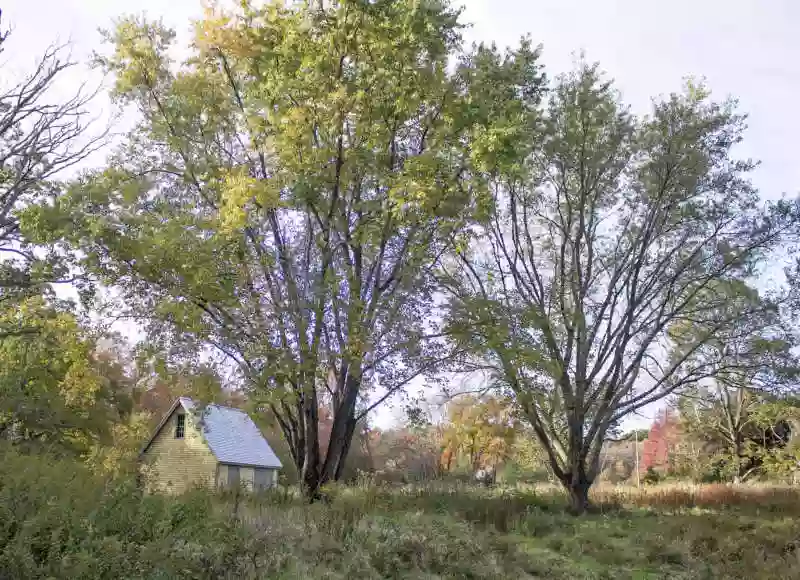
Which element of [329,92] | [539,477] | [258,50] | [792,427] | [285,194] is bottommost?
[539,477]

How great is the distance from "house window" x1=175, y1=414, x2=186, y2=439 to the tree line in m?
15.6

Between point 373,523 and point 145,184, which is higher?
point 145,184

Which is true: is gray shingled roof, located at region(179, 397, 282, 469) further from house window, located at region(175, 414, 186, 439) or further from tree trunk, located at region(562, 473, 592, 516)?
tree trunk, located at region(562, 473, 592, 516)

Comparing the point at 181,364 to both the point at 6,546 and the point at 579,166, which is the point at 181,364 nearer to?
the point at 6,546

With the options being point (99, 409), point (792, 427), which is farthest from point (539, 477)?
point (99, 409)

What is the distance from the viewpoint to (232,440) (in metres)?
35.1

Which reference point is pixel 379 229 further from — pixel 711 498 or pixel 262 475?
pixel 262 475

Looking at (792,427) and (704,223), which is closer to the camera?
(704,223)

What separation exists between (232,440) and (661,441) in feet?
97.6

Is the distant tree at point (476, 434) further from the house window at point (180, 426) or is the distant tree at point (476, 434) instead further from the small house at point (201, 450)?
the house window at point (180, 426)

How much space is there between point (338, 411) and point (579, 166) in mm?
9317

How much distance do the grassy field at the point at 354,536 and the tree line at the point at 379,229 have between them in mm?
2441

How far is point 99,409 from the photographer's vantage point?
25.0 metres

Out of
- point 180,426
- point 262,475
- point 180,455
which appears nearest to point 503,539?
point 180,455
